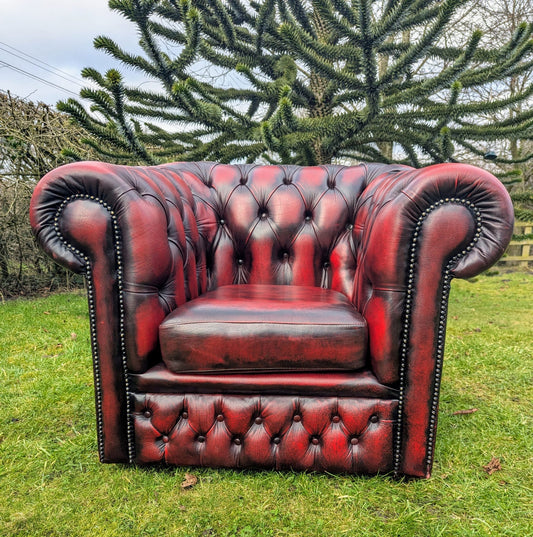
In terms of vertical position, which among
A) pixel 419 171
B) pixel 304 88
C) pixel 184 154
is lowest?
pixel 419 171

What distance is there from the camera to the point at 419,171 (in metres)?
1.11

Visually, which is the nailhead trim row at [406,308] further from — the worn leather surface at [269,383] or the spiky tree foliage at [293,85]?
the spiky tree foliage at [293,85]

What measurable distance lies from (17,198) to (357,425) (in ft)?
12.7

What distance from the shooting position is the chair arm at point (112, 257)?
3.57ft

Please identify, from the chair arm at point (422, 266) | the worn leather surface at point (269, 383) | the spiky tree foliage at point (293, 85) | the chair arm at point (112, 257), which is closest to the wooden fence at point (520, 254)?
the spiky tree foliage at point (293, 85)

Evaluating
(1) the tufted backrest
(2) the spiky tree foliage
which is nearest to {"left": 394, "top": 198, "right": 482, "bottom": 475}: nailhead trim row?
(1) the tufted backrest

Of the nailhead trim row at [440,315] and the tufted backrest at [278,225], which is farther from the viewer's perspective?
the tufted backrest at [278,225]

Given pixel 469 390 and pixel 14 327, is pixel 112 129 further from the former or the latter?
pixel 469 390

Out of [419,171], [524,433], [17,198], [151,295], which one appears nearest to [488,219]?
[419,171]

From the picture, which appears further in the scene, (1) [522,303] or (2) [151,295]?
(1) [522,303]

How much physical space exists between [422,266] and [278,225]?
0.81 m

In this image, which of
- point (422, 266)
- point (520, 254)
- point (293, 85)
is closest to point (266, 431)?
point (422, 266)

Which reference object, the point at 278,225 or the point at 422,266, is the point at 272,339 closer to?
the point at 422,266

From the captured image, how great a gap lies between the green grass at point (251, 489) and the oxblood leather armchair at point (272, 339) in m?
0.06
